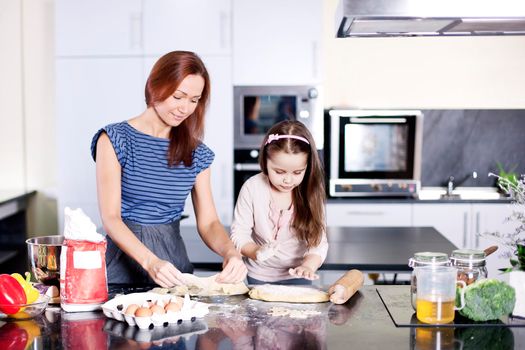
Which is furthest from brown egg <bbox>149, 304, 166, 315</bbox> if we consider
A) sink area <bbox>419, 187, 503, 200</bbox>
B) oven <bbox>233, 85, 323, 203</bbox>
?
sink area <bbox>419, 187, 503, 200</bbox>

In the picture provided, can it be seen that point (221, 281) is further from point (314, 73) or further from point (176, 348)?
point (314, 73)

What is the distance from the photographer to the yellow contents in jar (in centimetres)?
166

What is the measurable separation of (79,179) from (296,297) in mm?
2926

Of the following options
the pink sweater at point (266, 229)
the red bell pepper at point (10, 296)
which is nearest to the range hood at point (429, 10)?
the pink sweater at point (266, 229)

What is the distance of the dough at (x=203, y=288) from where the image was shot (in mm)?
1886

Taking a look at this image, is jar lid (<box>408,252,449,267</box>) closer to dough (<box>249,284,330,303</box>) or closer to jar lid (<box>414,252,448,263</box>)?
jar lid (<box>414,252,448,263</box>)

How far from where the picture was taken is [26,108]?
4.81 metres

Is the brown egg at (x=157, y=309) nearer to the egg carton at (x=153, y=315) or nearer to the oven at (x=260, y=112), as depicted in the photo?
the egg carton at (x=153, y=315)

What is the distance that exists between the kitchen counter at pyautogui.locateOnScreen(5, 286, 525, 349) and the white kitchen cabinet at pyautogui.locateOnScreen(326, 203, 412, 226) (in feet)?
8.69

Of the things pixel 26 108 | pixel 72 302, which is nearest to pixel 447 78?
pixel 26 108

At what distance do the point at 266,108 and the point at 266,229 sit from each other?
210 cm

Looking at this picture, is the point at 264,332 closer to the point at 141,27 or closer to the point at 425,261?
the point at 425,261

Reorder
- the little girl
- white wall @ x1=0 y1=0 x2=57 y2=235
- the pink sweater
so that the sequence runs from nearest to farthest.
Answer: the little girl < the pink sweater < white wall @ x1=0 y1=0 x2=57 y2=235

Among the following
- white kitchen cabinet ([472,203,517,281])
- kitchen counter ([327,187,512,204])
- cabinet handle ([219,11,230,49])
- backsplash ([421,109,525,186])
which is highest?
cabinet handle ([219,11,230,49])
